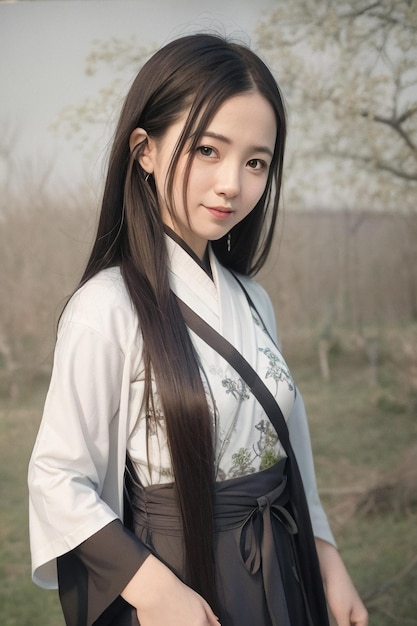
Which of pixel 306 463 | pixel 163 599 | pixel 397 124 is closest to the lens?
pixel 163 599

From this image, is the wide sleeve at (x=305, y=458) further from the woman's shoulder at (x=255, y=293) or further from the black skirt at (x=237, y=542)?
the black skirt at (x=237, y=542)

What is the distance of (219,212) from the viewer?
1.51 meters

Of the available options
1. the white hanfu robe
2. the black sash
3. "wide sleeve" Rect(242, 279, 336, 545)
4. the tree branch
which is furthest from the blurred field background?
the white hanfu robe

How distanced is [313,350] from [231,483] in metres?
1.85

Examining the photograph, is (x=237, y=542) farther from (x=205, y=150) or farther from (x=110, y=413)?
(x=205, y=150)

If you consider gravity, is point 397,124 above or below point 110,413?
above

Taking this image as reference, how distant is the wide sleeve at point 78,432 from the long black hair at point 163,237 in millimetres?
69

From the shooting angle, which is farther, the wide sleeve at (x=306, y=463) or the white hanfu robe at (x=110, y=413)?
the wide sleeve at (x=306, y=463)

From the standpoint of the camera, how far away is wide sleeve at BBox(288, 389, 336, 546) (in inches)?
68.9

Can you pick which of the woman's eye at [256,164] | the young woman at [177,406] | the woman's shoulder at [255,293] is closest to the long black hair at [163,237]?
the young woman at [177,406]

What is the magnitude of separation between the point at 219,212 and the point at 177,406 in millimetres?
396

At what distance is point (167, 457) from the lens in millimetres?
1420

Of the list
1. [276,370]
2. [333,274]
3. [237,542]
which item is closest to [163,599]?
[237,542]

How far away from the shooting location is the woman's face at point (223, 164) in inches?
56.9
